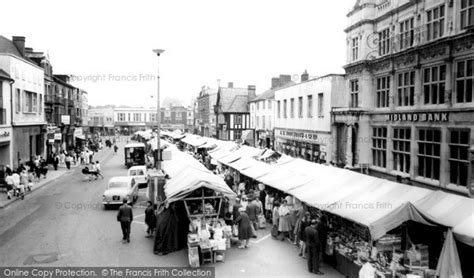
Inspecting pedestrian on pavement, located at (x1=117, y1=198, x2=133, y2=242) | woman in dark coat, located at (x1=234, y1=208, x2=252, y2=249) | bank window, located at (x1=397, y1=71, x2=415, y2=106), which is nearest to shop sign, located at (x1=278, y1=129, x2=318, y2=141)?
bank window, located at (x1=397, y1=71, x2=415, y2=106)

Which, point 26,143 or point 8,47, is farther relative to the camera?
point 8,47

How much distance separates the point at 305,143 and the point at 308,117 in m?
2.34

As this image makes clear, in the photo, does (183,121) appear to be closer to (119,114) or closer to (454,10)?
(119,114)

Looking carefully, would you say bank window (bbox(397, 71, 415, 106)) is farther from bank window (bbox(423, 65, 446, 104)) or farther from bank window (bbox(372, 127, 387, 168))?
bank window (bbox(372, 127, 387, 168))

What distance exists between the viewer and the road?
11984mm

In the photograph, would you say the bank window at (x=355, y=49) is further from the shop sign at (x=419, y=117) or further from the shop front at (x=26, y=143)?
the shop front at (x=26, y=143)

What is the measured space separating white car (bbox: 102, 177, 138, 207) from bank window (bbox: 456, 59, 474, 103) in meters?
16.0

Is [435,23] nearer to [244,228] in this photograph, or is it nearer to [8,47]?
[244,228]

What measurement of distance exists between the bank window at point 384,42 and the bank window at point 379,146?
4.54 m

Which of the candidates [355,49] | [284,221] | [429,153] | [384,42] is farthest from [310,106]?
[284,221]

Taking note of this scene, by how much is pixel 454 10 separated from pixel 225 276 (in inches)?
591

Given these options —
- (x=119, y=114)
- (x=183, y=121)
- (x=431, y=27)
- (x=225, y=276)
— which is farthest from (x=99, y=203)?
(x=119, y=114)

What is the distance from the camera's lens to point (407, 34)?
21.4 m

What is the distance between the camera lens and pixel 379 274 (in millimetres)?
9625
